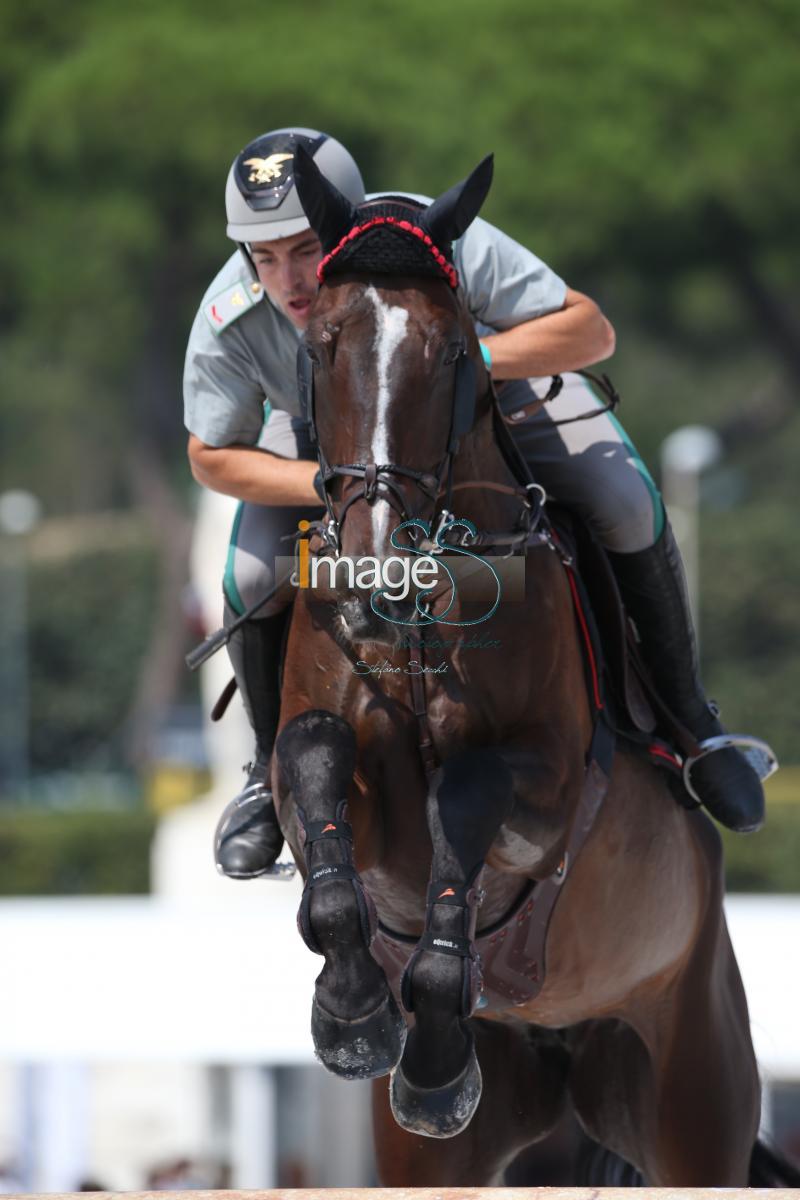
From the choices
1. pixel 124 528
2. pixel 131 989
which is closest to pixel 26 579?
pixel 124 528

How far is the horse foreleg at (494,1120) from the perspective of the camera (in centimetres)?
570

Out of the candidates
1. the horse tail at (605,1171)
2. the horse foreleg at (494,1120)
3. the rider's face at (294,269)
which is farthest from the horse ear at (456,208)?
Answer: the horse tail at (605,1171)

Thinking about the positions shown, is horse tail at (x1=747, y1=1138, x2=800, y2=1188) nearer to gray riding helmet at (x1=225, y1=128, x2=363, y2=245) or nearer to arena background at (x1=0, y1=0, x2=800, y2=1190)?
gray riding helmet at (x1=225, y1=128, x2=363, y2=245)

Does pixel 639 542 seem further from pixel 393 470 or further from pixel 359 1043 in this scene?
pixel 359 1043

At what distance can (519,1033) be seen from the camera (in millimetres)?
5840

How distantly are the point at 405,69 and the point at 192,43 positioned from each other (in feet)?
12.2

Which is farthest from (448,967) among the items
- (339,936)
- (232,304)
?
(232,304)

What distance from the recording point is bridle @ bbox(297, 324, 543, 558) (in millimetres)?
3836

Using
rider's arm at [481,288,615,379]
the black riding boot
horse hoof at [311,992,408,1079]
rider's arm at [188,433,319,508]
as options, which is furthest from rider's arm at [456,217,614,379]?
horse hoof at [311,992,408,1079]

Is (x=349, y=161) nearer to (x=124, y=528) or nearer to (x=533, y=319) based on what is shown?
(x=533, y=319)

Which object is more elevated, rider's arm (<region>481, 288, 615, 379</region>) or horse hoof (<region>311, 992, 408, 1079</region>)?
rider's arm (<region>481, 288, 615, 379</region>)

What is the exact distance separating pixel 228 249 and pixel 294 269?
28551 millimetres

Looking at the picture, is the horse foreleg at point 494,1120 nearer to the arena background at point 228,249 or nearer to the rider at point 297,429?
the rider at point 297,429

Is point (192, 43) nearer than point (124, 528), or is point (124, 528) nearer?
point (192, 43)
